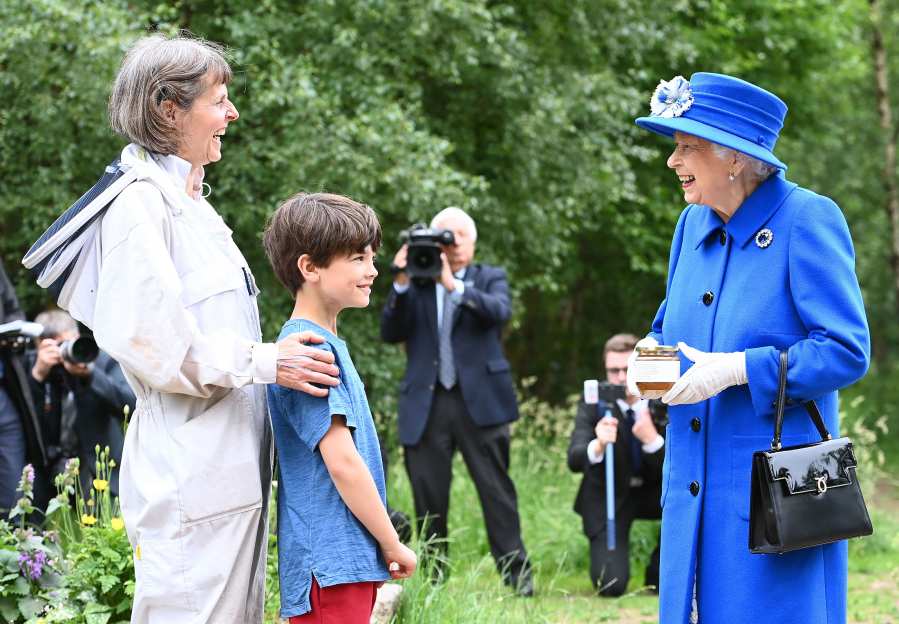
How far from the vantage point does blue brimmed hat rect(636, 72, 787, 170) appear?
10.1ft

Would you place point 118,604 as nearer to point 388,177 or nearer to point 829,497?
point 829,497

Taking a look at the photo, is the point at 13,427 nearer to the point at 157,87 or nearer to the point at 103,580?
the point at 103,580

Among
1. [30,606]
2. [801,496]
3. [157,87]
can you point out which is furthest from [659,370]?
[30,606]

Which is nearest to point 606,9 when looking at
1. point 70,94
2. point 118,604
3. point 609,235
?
point 609,235

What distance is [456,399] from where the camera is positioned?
6.52 m

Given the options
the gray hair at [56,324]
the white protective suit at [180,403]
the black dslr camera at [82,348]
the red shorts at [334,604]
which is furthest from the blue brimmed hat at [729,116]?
the gray hair at [56,324]

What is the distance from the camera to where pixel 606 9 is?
11.3 meters

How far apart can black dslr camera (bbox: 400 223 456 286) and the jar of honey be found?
3242 millimetres

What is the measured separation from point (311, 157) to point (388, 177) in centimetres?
59

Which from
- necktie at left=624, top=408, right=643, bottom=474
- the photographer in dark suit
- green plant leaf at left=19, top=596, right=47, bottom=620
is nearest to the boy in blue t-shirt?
green plant leaf at left=19, top=596, right=47, bottom=620

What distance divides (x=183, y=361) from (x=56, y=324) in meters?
4.18

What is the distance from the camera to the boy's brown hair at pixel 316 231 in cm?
294

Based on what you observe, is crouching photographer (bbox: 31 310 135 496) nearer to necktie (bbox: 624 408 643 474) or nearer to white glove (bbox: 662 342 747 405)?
necktie (bbox: 624 408 643 474)

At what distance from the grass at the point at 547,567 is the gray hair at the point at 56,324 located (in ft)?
7.41
